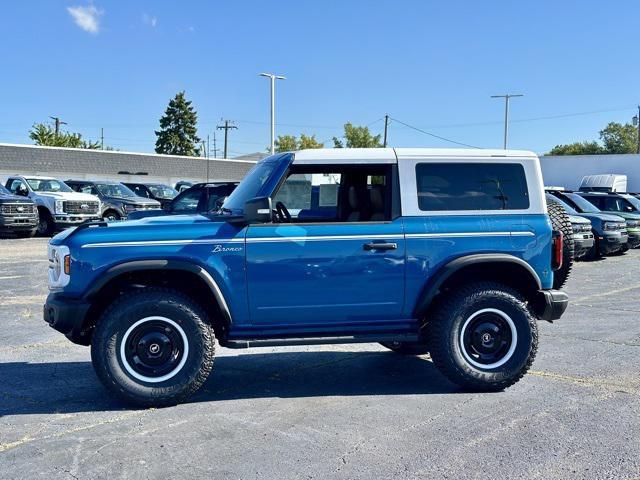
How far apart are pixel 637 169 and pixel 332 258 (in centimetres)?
3256

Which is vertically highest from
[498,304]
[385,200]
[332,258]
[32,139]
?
[32,139]

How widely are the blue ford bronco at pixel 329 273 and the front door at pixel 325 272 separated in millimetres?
11

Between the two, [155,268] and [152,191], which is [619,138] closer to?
[152,191]

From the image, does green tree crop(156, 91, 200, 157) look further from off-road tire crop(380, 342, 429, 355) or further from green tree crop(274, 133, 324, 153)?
off-road tire crop(380, 342, 429, 355)

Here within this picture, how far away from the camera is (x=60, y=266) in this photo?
5.04 meters

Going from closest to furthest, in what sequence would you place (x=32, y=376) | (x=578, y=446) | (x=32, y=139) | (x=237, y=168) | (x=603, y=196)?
(x=578, y=446) → (x=32, y=376) → (x=603, y=196) → (x=237, y=168) → (x=32, y=139)

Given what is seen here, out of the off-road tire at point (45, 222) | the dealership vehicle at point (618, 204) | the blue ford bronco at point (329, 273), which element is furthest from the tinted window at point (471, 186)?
the off-road tire at point (45, 222)

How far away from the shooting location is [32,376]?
597cm

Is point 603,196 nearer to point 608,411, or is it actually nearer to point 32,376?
point 608,411

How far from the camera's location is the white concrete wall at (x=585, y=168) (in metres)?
33.5

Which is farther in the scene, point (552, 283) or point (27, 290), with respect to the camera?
point (27, 290)

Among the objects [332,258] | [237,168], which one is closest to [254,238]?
[332,258]

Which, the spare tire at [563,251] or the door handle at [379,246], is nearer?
the door handle at [379,246]

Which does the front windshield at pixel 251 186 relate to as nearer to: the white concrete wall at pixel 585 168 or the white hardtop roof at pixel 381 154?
the white hardtop roof at pixel 381 154
